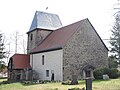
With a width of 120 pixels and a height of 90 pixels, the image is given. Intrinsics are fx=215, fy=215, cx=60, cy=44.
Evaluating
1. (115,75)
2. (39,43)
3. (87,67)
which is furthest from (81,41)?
(39,43)

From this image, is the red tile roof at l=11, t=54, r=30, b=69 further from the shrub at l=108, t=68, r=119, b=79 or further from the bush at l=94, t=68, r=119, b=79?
the shrub at l=108, t=68, r=119, b=79

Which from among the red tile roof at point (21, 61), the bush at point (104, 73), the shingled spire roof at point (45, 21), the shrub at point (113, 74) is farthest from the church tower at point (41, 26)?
the shrub at point (113, 74)

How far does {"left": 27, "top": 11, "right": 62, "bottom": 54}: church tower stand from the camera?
41188 millimetres

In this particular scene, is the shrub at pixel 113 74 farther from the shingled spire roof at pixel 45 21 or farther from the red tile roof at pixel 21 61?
the shingled spire roof at pixel 45 21

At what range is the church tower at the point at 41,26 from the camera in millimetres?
41188

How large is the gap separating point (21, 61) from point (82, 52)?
43.8 ft

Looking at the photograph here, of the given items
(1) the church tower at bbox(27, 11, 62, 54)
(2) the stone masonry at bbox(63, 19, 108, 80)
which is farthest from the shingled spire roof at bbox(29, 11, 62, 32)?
(2) the stone masonry at bbox(63, 19, 108, 80)

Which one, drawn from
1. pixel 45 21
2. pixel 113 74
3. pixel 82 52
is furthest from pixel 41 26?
pixel 113 74

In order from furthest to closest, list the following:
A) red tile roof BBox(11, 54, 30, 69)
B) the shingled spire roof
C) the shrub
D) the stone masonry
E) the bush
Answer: the shingled spire roof < red tile roof BBox(11, 54, 30, 69) < the stone masonry < the shrub < the bush

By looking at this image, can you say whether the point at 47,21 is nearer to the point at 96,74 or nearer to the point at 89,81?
the point at 96,74

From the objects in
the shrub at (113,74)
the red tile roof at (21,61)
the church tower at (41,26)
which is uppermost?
the church tower at (41,26)

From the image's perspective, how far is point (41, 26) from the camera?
137ft

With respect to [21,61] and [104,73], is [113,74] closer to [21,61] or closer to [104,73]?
[104,73]

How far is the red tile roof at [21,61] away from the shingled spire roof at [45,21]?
20.6ft
